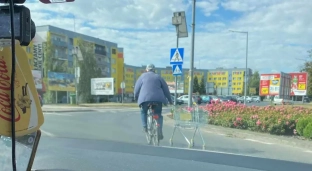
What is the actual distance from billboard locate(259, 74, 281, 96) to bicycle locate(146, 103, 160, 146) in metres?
31.4

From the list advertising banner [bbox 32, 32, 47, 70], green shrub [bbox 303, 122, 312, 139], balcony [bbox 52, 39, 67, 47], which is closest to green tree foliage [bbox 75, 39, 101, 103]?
balcony [bbox 52, 39, 67, 47]

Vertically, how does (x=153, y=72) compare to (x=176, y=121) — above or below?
above

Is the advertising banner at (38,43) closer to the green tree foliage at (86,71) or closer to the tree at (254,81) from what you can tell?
the green tree foliage at (86,71)

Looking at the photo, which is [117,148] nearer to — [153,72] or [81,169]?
[81,169]

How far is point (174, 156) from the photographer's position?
11.5 feet

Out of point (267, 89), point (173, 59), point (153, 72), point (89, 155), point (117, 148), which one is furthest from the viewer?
point (267, 89)

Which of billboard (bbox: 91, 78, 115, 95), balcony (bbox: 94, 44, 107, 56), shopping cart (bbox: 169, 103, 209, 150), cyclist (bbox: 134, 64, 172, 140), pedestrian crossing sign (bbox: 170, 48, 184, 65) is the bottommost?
billboard (bbox: 91, 78, 115, 95)

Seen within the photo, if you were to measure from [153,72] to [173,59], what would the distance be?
27.6 ft

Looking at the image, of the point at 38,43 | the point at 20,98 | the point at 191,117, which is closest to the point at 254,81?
the point at 191,117

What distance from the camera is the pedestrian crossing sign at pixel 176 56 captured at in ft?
53.8

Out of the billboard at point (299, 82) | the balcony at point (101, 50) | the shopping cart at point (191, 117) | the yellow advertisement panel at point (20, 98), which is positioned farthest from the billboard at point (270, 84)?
the balcony at point (101, 50)

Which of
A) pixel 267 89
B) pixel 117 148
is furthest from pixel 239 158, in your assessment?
pixel 267 89

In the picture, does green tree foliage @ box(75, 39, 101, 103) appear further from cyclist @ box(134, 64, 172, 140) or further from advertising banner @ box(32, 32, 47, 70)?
cyclist @ box(134, 64, 172, 140)

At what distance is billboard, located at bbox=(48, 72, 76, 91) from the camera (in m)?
58.4
